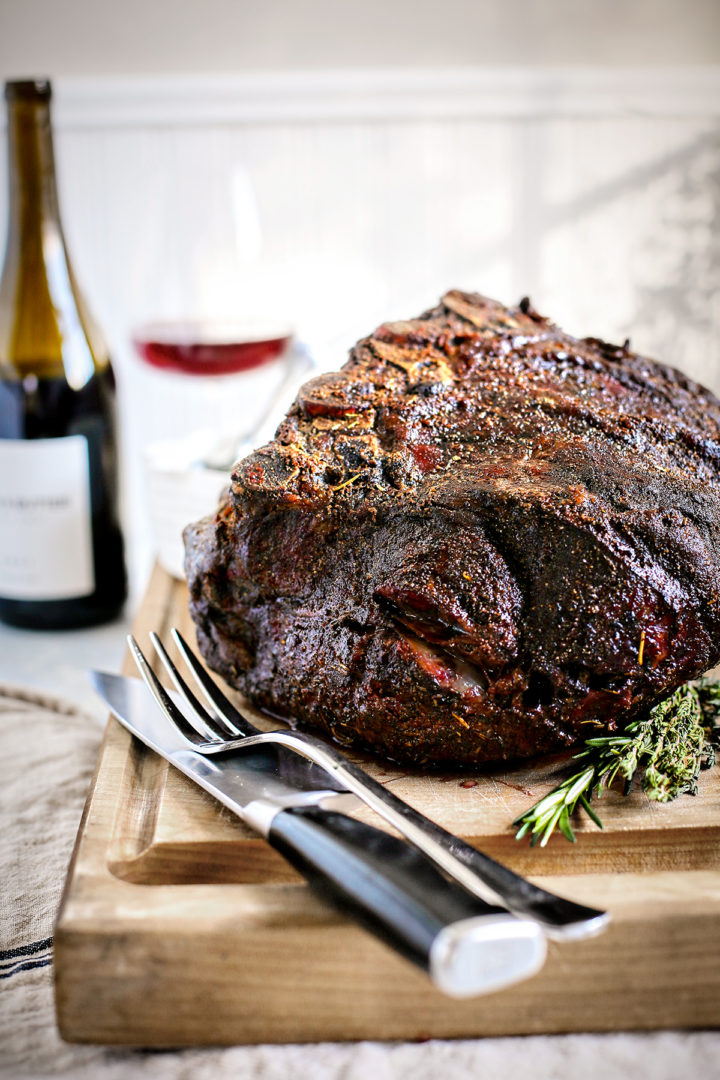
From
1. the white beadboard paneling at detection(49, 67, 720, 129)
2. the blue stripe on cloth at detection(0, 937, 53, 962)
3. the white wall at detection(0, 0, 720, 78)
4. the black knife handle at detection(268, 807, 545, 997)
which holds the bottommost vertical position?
the blue stripe on cloth at detection(0, 937, 53, 962)

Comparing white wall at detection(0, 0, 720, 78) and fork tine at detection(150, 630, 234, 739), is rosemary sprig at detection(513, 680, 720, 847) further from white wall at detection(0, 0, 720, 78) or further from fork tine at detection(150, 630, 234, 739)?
white wall at detection(0, 0, 720, 78)

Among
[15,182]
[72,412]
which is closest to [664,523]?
[72,412]

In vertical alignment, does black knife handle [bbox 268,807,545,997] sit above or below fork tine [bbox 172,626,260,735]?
above

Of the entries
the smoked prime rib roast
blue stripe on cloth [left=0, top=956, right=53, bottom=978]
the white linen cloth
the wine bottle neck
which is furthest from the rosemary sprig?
Answer: the wine bottle neck

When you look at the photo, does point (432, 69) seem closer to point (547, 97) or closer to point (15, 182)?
point (547, 97)

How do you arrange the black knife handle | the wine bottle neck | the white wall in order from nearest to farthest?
the black knife handle < the wine bottle neck < the white wall

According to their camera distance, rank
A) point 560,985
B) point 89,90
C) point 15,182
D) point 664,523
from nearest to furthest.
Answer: point 560,985
point 664,523
point 15,182
point 89,90

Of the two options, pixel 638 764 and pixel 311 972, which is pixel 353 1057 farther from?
pixel 638 764
